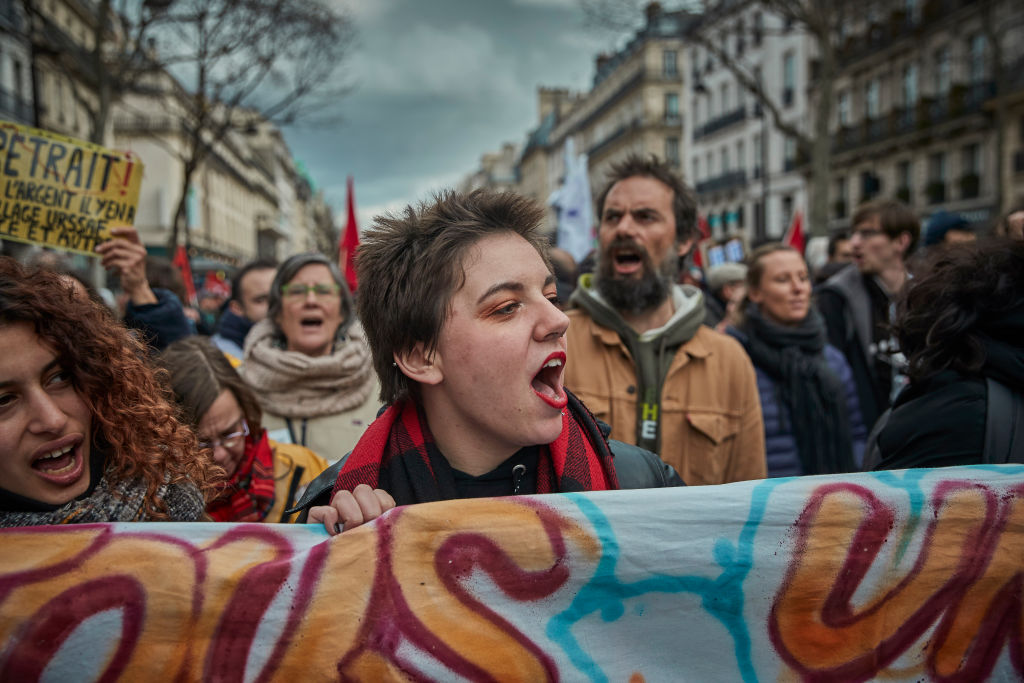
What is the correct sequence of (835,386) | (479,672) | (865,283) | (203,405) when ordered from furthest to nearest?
(865,283), (835,386), (203,405), (479,672)

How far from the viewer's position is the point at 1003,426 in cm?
172

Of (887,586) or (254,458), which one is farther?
(254,458)

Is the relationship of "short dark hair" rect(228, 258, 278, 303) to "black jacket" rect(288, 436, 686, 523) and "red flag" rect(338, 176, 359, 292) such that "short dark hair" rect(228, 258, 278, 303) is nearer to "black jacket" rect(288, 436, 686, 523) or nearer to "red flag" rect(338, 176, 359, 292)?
"red flag" rect(338, 176, 359, 292)

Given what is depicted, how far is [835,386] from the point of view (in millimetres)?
3438

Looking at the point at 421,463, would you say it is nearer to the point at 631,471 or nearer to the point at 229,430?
the point at 631,471

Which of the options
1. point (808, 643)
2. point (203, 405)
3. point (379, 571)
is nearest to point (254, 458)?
point (203, 405)

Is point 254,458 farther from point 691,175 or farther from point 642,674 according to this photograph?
point 691,175

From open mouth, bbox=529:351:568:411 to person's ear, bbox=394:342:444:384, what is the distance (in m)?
0.20

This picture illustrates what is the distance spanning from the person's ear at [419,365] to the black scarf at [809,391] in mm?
2260

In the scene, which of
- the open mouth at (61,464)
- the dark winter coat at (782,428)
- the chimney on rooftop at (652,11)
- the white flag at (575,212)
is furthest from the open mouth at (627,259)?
the chimney on rooftop at (652,11)

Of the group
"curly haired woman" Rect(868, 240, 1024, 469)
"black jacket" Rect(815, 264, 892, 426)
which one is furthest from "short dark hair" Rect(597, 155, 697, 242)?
"black jacket" Rect(815, 264, 892, 426)

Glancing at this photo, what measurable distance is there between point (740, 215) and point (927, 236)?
132 ft

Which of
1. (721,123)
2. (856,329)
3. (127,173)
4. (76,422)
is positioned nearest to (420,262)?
(76,422)

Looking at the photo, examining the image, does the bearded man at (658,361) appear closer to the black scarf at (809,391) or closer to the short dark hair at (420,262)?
the black scarf at (809,391)
